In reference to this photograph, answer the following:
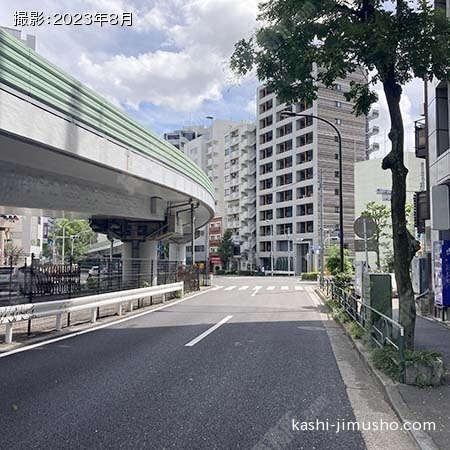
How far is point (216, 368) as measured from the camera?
7.05 meters

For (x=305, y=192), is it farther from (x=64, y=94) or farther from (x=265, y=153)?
(x=64, y=94)

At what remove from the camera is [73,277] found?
61.5 feet

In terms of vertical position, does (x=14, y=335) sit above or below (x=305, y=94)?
below

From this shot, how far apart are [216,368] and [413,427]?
328cm

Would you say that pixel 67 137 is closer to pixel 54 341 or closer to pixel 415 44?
pixel 54 341

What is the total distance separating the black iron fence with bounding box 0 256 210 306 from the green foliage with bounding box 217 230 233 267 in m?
55.1

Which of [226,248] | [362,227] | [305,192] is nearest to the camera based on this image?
[362,227]

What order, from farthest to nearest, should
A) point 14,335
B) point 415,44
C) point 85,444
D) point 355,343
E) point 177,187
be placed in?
1. point 177,187
2. point 14,335
3. point 355,343
4. point 415,44
5. point 85,444

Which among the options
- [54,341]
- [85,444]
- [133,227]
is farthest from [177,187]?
[85,444]

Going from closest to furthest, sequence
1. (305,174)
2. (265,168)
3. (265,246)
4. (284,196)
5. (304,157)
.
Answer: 1. (305,174)
2. (304,157)
3. (284,196)
4. (265,246)
5. (265,168)

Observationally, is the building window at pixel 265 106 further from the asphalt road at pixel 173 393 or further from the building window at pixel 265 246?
the asphalt road at pixel 173 393

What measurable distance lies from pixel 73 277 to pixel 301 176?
170ft

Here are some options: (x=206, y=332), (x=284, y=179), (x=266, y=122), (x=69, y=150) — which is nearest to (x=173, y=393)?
(x=206, y=332)

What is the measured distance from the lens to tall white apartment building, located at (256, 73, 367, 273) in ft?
208
